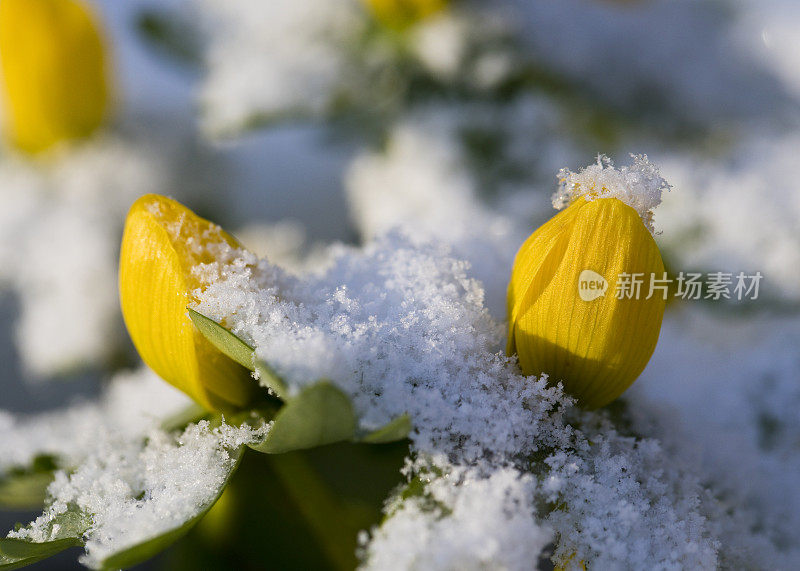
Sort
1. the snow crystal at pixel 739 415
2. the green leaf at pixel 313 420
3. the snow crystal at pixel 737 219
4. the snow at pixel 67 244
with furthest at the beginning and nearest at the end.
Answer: the snow at pixel 67 244 → the snow crystal at pixel 737 219 → the snow crystal at pixel 739 415 → the green leaf at pixel 313 420

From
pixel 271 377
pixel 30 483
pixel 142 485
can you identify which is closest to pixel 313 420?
pixel 271 377

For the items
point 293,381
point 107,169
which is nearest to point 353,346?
point 293,381

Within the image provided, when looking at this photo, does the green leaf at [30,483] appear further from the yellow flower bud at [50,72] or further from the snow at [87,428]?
the yellow flower bud at [50,72]

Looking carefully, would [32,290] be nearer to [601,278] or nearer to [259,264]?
[259,264]

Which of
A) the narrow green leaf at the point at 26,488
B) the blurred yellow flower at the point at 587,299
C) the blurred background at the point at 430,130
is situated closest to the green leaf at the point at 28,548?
the narrow green leaf at the point at 26,488

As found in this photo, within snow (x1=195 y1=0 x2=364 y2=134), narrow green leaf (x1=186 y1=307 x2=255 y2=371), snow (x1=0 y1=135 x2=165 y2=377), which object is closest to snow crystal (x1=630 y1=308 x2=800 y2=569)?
narrow green leaf (x1=186 y1=307 x2=255 y2=371)
